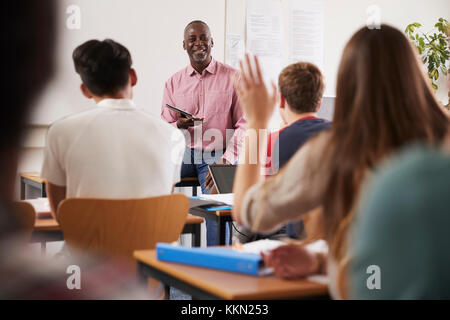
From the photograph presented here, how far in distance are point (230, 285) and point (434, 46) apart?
5.16 metres

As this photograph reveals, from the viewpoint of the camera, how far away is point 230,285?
1.09m

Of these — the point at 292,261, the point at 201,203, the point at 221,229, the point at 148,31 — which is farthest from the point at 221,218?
the point at 148,31

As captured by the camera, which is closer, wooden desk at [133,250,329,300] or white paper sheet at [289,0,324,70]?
wooden desk at [133,250,329,300]

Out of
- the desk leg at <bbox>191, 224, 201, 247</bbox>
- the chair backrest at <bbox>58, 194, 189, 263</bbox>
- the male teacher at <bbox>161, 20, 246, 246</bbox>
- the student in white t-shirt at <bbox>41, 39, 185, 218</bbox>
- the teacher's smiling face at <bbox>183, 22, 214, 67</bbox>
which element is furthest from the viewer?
the teacher's smiling face at <bbox>183, 22, 214, 67</bbox>

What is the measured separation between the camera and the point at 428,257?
41 cm

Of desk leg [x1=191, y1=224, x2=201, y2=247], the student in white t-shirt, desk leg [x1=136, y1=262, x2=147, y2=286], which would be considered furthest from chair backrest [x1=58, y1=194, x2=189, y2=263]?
desk leg [x1=191, y1=224, x2=201, y2=247]

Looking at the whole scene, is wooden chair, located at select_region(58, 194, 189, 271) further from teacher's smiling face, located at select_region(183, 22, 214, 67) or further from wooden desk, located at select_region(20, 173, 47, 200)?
teacher's smiling face, located at select_region(183, 22, 214, 67)

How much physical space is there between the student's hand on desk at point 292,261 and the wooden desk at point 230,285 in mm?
19

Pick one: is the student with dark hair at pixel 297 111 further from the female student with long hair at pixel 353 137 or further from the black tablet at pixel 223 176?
the female student with long hair at pixel 353 137

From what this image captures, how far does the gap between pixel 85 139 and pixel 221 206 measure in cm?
97

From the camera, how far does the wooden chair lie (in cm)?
155

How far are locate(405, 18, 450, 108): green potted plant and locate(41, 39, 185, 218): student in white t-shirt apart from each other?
4.39 meters

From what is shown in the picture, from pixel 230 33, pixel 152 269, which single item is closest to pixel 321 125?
pixel 152 269
